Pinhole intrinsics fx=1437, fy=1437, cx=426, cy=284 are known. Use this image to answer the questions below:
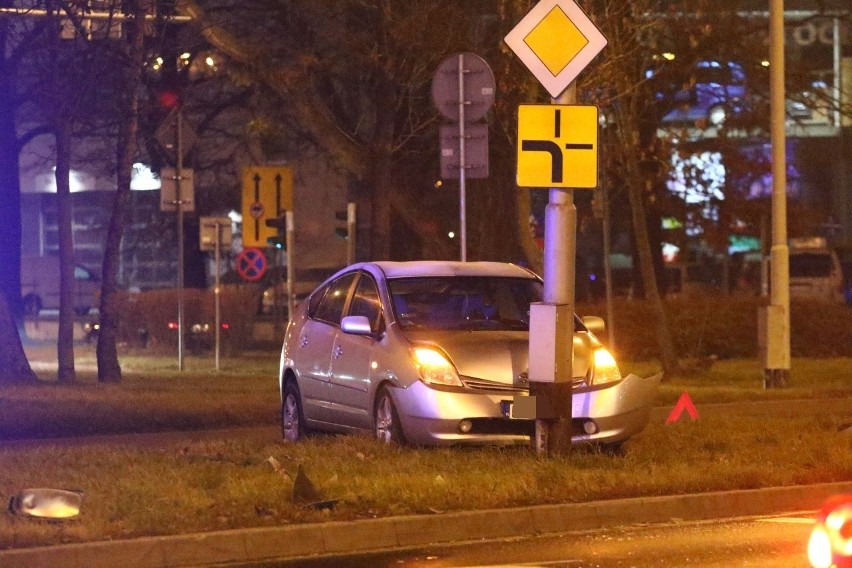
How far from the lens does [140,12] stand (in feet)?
66.9

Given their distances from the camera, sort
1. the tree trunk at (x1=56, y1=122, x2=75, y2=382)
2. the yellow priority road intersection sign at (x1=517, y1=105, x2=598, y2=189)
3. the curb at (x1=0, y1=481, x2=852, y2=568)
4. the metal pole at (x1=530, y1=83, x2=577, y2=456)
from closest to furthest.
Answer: the curb at (x1=0, y1=481, x2=852, y2=568), the metal pole at (x1=530, y1=83, x2=577, y2=456), the yellow priority road intersection sign at (x1=517, y1=105, x2=598, y2=189), the tree trunk at (x1=56, y1=122, x2=75, y2=382)

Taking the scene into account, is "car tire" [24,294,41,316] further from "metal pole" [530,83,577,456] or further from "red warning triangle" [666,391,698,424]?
"metal pole" [530,83,577,456]

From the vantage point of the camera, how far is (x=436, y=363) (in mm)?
11094

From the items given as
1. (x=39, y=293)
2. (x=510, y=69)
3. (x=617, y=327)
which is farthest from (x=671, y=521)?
(x=39, y=293)

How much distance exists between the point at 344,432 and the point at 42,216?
51.5m

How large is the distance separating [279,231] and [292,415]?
43.6 feet

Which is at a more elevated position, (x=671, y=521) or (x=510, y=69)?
(x=510, y=69)

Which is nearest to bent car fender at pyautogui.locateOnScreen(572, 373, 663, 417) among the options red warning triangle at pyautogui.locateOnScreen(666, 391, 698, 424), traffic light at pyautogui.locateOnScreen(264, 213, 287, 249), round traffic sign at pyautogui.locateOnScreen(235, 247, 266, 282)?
red warning triangle at pyautogui.locateOnScreen(666, 391, 698, 424)

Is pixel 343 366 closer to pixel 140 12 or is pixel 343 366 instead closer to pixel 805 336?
pixel 140 12

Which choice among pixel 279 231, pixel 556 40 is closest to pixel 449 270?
pixel 556 40

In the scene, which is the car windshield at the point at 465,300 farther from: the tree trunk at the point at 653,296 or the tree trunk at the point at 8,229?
the tree trunk at the point at 8,229

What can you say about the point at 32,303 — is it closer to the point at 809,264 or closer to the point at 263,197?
the point at 263,197

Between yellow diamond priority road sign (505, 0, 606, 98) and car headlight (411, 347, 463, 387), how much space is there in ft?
7.37

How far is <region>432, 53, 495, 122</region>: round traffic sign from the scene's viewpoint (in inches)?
601
